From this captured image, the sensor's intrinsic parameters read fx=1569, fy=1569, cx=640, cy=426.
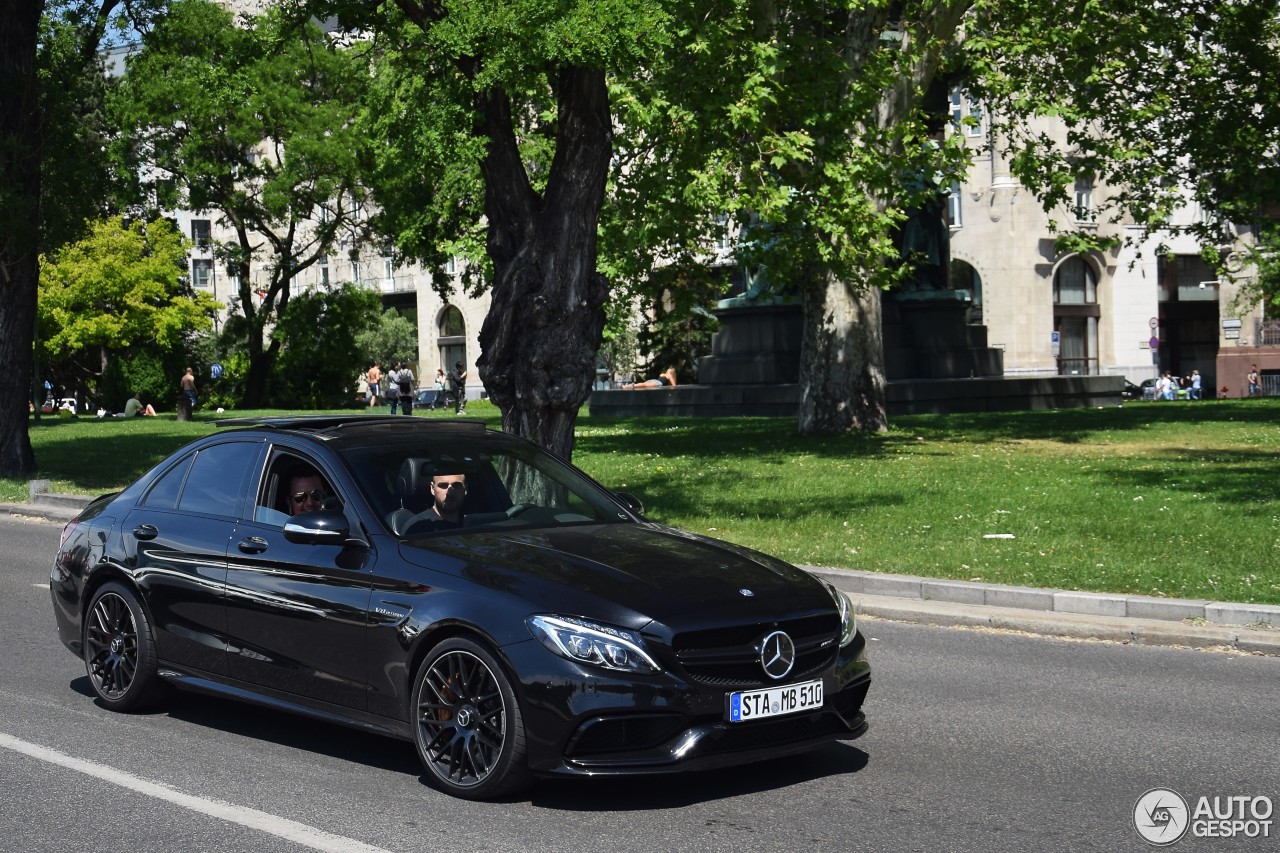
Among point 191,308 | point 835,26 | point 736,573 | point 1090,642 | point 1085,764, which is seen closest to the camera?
point 736,573

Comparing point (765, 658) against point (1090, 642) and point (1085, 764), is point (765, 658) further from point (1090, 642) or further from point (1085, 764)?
point (1090, 642)

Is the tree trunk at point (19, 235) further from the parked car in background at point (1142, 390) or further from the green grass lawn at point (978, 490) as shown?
the parked car in background at point (1142, 390)

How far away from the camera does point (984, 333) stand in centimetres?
3772

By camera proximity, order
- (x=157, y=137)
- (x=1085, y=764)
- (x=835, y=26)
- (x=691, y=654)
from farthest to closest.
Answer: (x=157, y=137)
(x=835, y=26)
(x=1085, y=764)
(x=691, y=654)

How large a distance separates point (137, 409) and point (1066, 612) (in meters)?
47.0

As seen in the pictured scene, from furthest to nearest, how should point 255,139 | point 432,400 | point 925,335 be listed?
point 432,400 → point 255,139 → point 925,335

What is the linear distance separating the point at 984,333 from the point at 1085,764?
3174 cm

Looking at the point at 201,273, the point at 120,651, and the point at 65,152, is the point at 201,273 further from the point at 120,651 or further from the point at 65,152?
the point at 120,651

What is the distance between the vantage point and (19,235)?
22828 mm

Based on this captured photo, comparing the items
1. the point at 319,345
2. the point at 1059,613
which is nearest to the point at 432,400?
the point at 319,345

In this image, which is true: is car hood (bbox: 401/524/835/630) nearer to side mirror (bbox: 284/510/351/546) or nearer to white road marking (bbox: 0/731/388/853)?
side mirror (bbox: 284/510/351/546)

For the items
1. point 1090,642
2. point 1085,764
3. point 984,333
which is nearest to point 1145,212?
point 984,333

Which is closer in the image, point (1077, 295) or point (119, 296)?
point (119, 296)

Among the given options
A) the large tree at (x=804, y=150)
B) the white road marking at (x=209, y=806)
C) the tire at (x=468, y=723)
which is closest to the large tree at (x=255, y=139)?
the large tree at (x=804, y=150)
